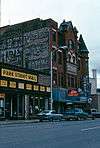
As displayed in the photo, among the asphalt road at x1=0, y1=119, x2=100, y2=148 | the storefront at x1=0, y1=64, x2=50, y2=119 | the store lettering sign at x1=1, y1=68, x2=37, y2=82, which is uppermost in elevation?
the store lettering sign at x1=1, y1=68, x2=37, y2=82

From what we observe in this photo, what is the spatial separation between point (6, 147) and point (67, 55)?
47830 millimetres

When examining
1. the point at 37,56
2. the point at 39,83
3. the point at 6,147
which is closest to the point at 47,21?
the point at 37,56

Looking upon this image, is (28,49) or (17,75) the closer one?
(17,75)

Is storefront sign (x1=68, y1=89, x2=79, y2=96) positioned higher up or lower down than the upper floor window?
lower down

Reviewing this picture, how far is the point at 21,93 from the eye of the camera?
49.2 m

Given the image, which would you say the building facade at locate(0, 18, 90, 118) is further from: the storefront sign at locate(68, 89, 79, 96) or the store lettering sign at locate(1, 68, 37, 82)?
the store lettering sign at locate(1, 68, 37, 82)

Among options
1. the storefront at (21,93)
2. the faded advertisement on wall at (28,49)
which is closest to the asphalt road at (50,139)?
the storefront at (21,93)

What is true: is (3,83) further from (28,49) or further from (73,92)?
(73,92)

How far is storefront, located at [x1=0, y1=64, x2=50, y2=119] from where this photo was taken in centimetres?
4651

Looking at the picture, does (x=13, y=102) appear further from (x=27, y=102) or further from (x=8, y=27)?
(x=8, y=27)

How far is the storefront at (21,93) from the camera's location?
46506mm

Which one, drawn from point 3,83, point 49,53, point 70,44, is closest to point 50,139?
point 3,83

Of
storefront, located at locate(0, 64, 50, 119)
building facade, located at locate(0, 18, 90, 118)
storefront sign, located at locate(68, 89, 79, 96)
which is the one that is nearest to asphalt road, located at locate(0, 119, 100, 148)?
storefront, located at locate(0, 64, 50, 119)

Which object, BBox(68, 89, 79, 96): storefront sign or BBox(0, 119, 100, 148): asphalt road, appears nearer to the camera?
BBox(0, 119, 100, 148): asphalt road
